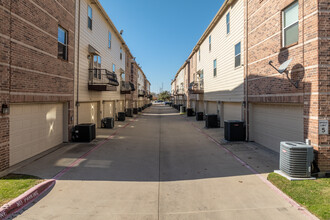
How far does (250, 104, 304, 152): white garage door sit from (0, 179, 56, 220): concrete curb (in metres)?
8.92

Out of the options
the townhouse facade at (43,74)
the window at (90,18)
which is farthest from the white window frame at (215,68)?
the window at (90,18)

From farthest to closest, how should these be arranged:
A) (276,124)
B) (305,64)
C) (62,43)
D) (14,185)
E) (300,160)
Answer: (62,43) < (276,124) < (305,64) < (300,160) < (14,185)

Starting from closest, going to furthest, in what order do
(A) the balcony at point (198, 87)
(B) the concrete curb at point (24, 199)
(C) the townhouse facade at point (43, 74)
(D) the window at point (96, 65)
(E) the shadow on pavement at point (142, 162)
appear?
(B) the concrete curb at point (24, 199) < (E) the shadow on pavement at point (142, 162) < (C) the townhouse facade at point (43, 74) < (D) the window at point (96, 65) < (A) the balcony at point (198, 87)

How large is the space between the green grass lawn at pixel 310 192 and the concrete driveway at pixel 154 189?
36cm

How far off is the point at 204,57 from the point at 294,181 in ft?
63.8

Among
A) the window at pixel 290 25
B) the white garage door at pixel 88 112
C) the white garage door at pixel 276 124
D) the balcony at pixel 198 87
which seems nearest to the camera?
the window at pixel 290 25

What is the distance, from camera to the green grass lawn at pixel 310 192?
171 inches

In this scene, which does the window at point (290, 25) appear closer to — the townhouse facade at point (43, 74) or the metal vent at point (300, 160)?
the metal vent at point (300, 160)

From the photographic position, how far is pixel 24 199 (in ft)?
15.3

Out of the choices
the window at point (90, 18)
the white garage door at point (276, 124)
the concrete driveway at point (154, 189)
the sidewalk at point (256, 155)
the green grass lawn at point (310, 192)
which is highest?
the window at point (90, 18)

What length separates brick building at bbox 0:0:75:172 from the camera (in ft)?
21.6

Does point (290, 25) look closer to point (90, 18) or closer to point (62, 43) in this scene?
point (62, 43)

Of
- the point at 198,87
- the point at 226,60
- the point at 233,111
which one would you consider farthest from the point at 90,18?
the point at 198,87

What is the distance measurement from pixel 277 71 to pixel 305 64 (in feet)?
5.82
